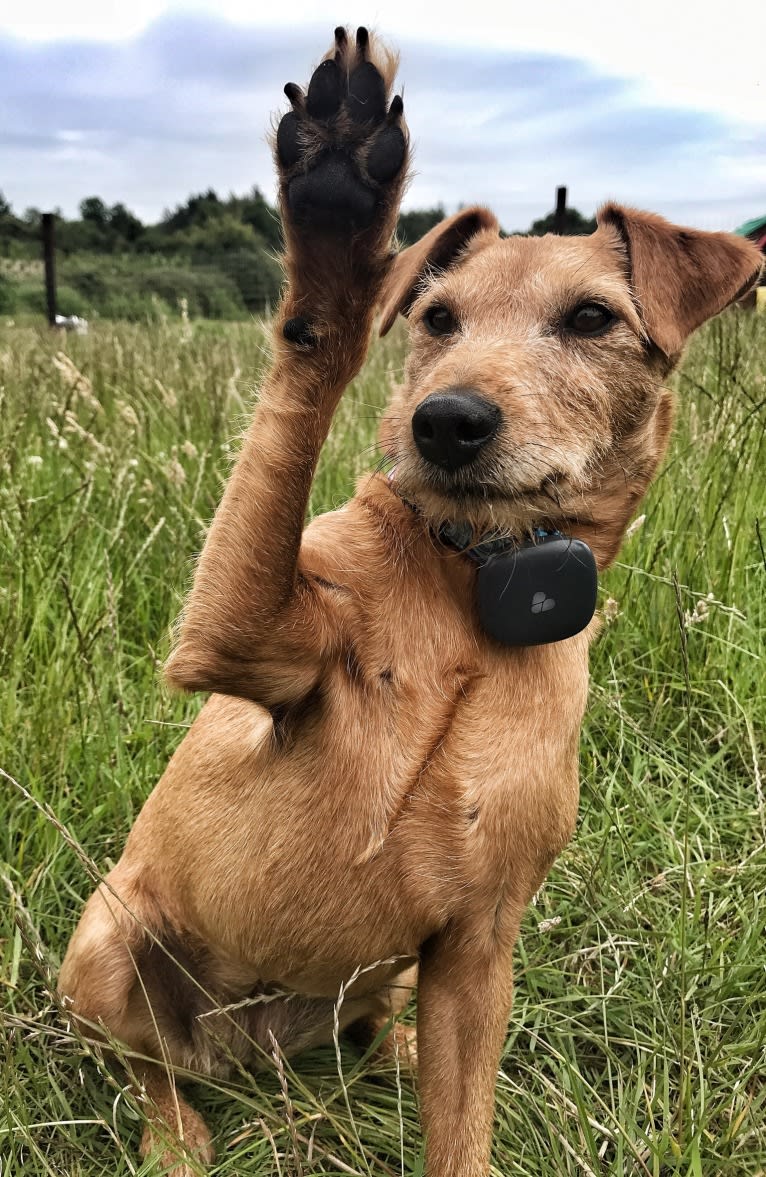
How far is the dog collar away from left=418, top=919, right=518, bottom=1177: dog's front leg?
0.50m

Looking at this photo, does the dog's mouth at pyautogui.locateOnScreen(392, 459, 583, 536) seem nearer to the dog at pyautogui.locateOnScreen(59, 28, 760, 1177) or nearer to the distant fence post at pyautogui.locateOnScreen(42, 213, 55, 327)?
the dog at pyautogui.locateOnScreen(59, 28, 760, 1177)

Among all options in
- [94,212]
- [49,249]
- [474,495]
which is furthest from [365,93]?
[94,212]

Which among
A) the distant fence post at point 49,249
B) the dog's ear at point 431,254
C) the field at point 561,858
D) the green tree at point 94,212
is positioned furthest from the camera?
the green tree at point 94,212

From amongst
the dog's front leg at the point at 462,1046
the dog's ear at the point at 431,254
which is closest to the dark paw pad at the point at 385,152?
the dog's ear at the point at 431,254

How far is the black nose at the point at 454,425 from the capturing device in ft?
4.61

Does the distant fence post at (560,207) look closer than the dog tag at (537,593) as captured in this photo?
No

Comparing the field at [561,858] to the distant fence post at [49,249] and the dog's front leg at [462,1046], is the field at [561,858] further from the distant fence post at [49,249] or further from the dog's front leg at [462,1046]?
the distant fence post at [49,249]

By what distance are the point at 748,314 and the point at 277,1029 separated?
7.34 m

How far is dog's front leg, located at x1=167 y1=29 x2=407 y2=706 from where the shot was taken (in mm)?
1188

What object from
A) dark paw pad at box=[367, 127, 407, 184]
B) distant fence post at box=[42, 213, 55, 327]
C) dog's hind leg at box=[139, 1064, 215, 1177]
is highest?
distant fence post at box=[42, 213, 55, 327]

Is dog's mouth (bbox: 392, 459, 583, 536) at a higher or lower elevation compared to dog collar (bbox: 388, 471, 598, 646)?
higher

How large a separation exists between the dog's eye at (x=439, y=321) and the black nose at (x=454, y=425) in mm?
434

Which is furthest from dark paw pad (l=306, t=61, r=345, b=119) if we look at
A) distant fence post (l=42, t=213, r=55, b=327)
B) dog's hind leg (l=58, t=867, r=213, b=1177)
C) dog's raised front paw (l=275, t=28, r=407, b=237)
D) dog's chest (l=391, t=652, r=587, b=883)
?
distant fence post (l=42, t=213, r=55, b=327)

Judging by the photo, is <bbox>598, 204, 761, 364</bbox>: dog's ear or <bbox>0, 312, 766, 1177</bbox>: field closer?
<bbox>0, 312, 766, 1177</bbox>: field
